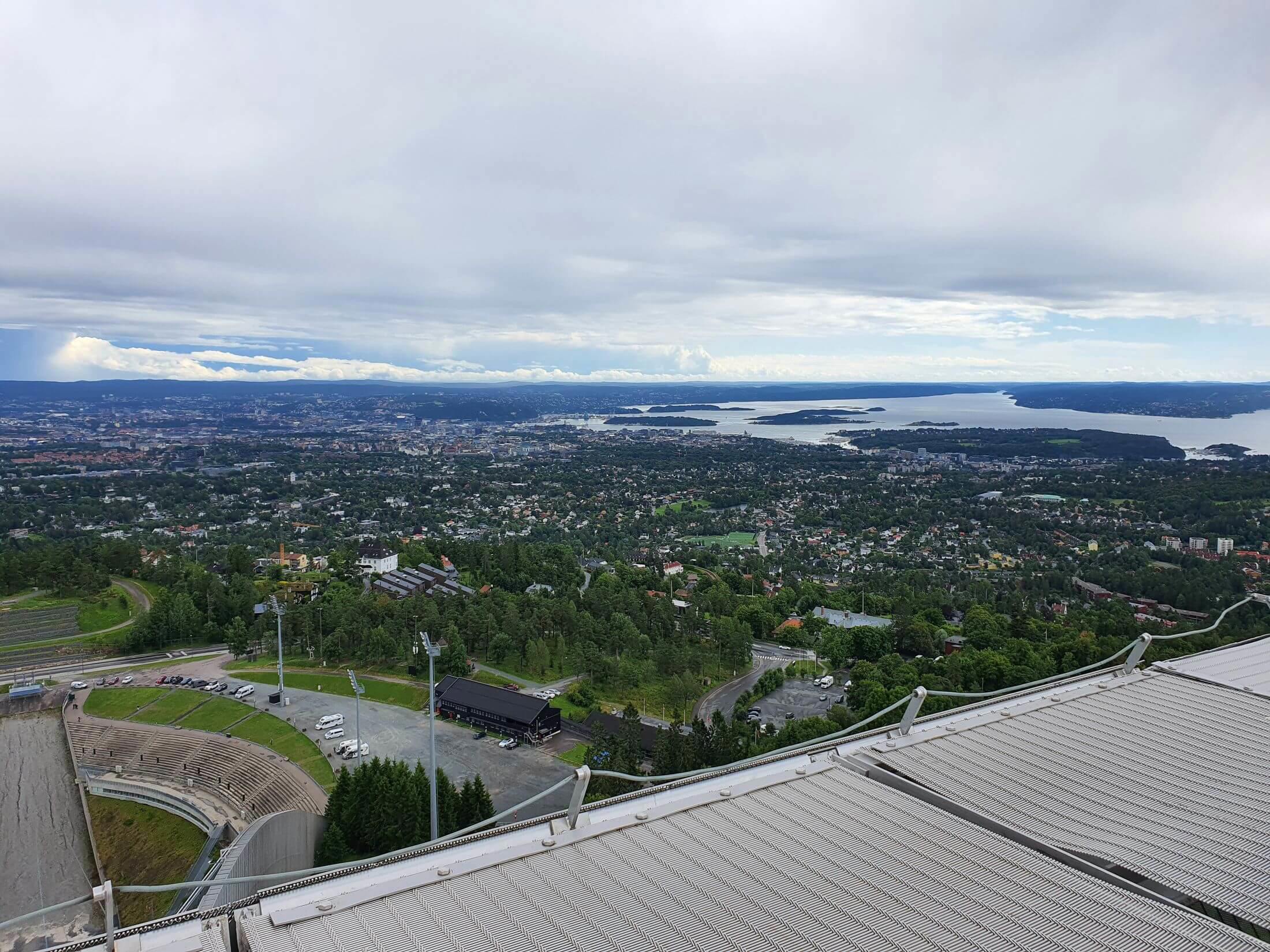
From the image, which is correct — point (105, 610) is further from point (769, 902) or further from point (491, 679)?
point (769, 902)

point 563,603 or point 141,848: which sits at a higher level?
point 563,603

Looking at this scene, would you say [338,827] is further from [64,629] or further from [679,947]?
[64,629]

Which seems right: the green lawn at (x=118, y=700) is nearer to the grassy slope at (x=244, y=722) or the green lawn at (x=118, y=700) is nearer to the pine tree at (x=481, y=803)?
the grassy slope at (x=244, y=722)

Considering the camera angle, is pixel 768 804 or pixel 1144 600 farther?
pixel 1144 600

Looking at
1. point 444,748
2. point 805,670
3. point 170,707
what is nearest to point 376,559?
point 170,707

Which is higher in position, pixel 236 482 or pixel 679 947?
pixel 679 947

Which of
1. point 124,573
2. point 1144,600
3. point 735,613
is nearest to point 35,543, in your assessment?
point 124,573
